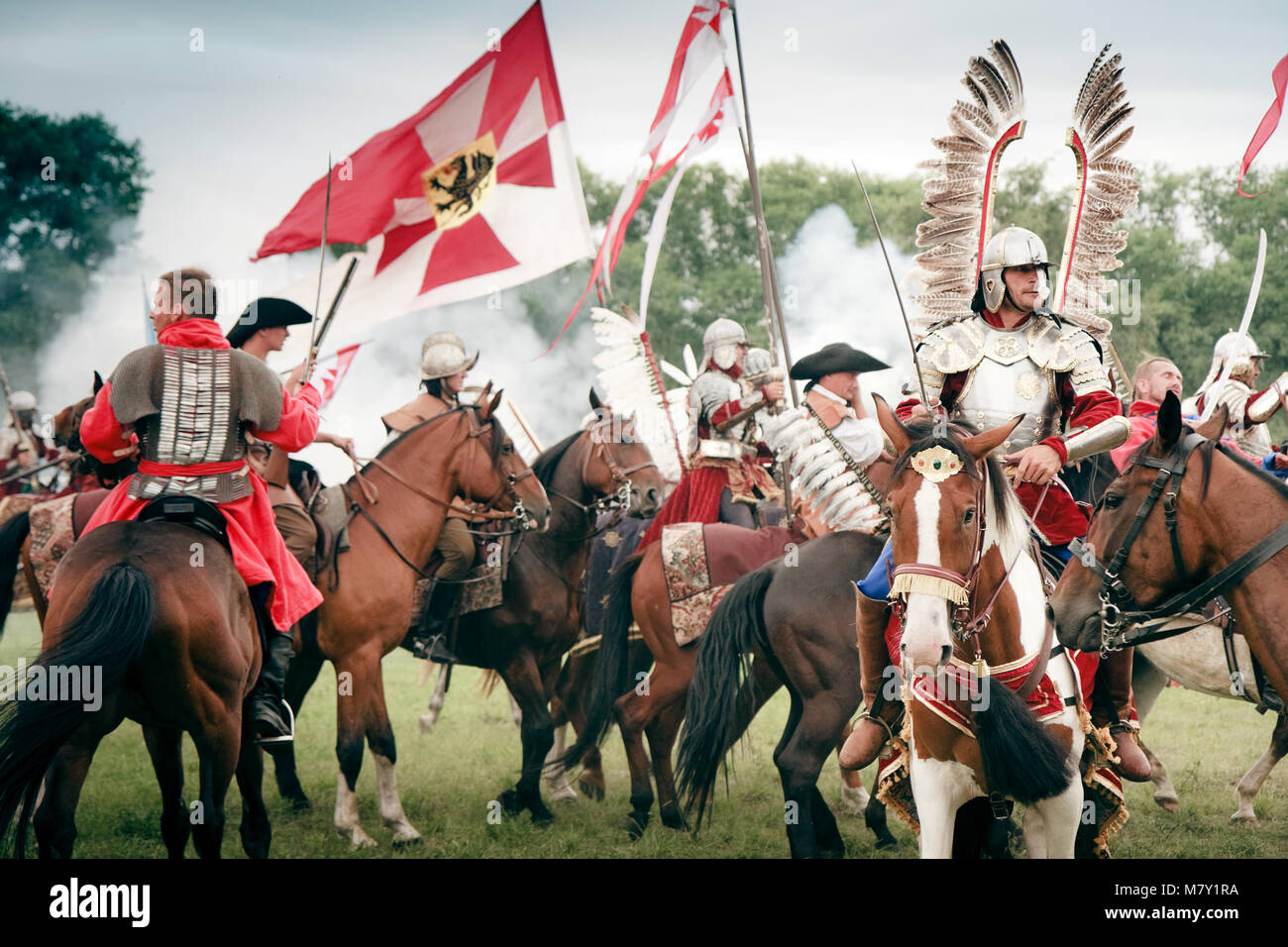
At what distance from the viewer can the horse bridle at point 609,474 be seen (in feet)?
27.3

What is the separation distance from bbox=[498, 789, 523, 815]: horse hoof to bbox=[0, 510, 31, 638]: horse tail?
9.90 ft

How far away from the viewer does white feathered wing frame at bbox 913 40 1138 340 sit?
550 centimetres

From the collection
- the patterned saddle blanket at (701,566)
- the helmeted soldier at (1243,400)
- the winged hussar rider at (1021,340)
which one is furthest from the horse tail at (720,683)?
the helmeted soldier at (1243,400)

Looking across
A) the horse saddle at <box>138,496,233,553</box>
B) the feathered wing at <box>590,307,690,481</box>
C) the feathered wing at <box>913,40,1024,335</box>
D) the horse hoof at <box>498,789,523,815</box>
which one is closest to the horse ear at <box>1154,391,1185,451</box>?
the feathered wing at <box>913,40,1024,335</box>

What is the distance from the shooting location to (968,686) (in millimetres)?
4125

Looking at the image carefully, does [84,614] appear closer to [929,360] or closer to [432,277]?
[929,360]

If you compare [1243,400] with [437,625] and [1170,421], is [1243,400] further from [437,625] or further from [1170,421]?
[437,625]

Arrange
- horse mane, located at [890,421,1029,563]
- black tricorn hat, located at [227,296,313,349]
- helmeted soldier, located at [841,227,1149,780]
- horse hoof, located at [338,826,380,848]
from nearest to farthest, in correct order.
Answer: horse mane, located at [890,421,1029,563], helmeted soldier, located at [841,227,1149,780], black tricorn hat, located at [227,296,313,349], horse hoof, located at [338,826,380,848]

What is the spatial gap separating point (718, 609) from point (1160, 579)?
2.35 metres

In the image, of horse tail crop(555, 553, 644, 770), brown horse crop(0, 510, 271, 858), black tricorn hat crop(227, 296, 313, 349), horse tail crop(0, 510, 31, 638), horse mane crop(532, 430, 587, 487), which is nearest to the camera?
brown horse crop(0, 510, 271, 858)

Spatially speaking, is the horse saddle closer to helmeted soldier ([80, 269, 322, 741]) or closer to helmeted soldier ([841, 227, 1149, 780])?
helmeted soldier ([80, 269, 322, 741])

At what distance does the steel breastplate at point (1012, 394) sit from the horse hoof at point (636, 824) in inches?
134

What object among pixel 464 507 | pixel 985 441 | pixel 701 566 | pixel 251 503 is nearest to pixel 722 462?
pixel 701 566
